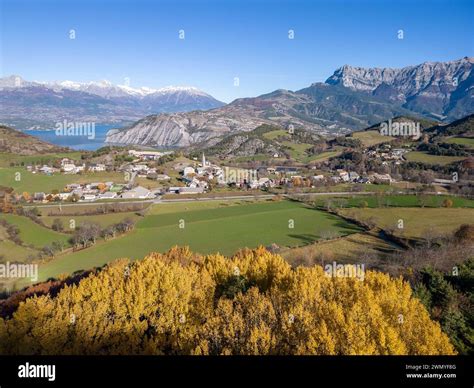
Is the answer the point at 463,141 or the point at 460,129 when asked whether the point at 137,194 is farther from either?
the point at 460,129

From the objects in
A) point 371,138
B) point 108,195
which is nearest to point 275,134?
point 371,138

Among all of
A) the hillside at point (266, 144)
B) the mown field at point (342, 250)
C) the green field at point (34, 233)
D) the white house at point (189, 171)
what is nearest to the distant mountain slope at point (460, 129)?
the hillside at point (266, 144)

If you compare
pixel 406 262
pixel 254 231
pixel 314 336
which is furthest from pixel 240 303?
pixel 254 231

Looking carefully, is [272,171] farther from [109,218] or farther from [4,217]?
[4,217]

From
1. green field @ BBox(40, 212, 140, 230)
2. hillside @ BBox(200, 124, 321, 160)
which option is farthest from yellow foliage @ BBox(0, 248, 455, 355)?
hillside @ BBox(200, 124, 321, 160)

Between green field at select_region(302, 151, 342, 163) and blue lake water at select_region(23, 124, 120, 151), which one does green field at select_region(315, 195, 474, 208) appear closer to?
green field at select_region(302, 151, 342, 163)

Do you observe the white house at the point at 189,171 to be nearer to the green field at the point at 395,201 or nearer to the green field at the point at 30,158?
the green field at the point at 30,158

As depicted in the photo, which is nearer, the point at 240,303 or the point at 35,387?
the point at 35,387
